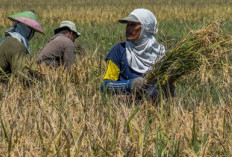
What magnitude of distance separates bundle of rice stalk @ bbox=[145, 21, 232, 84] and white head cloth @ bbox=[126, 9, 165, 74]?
42 centimetres

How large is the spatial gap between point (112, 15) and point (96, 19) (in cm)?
66

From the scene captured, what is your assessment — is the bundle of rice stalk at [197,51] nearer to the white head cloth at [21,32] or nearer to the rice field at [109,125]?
the rice field at [109,125]

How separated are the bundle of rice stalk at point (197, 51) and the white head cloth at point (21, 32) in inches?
67.3

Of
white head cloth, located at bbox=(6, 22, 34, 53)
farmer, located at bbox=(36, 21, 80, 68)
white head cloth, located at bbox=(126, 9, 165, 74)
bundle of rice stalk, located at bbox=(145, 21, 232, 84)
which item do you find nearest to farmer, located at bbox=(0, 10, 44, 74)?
white head cloth, located at bbox=(6, 22, 34, 53)

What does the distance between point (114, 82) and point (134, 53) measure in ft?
→ 1.12

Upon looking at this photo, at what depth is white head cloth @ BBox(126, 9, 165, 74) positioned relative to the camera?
4648 millimetres

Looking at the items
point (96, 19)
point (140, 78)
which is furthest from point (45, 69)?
point (96, 19)

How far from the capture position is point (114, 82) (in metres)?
4.49

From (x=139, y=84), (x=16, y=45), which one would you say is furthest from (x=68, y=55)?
(x=139, y=84)

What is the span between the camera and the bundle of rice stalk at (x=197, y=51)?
407 cm

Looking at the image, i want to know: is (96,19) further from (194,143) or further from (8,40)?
(194,143)

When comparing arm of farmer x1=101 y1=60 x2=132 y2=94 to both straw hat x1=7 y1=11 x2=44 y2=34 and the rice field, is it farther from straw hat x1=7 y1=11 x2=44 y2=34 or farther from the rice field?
straw hat x1=7 y1=11 x2=44 y2=34

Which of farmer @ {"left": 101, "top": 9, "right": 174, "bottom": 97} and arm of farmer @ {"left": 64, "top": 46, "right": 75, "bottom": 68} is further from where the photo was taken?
arm of farmer @ {"left": 64, "top": 46, "right": 75, "bottom": 68}

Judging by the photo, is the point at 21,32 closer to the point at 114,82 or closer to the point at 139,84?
the point at 114,82
